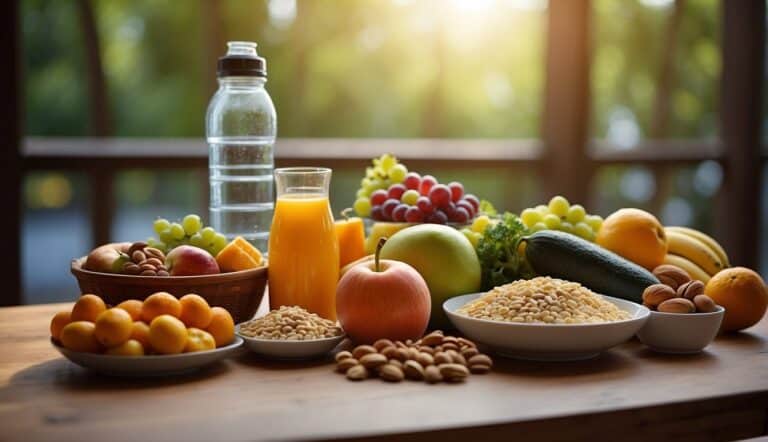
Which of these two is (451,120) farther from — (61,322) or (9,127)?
(61,322)

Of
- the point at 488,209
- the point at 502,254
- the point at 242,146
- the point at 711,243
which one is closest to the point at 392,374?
the point at 502,254

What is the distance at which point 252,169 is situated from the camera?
7.10ft

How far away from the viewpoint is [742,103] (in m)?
4.21

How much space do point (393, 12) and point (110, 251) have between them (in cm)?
324

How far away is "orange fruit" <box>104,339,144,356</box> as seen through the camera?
104cm

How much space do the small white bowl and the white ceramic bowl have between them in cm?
4

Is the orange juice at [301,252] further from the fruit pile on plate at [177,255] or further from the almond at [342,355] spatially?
the almond at [342,355]

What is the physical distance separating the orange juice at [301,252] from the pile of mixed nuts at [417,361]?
0.60 feet

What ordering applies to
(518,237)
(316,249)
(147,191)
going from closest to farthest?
(316,249), (518,237), (147,191)

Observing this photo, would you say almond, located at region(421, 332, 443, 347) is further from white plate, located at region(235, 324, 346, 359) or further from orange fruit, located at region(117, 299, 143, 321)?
orange fruit, located at region(117, 299, 143, 321)

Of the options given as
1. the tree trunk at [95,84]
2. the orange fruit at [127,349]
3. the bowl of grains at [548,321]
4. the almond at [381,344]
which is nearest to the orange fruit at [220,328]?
the orange fruit at [127,349]

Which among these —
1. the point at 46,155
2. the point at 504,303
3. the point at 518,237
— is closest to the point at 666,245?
the point at 518,237

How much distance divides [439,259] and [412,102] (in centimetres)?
347

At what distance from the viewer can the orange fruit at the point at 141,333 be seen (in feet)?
3.47
